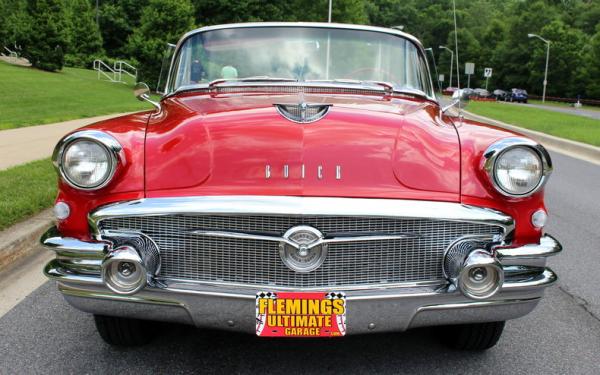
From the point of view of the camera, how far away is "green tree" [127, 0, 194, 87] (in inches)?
1148

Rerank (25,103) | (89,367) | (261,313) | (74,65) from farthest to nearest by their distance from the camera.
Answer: (74,65)
(25,103)
(89,367)
(261,313)

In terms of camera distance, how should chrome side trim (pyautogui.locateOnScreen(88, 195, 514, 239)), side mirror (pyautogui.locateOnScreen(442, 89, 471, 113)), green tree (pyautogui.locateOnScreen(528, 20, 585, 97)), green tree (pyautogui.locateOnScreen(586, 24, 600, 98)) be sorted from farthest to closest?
green tree (pyautogui.locateOnScreen(528, 20, 585, 97))
green tree (pyautogui.locateOnScreen(586, 24, 600, 98))
side mirror (pyautogui.locateOnScreen(442, 89, 471, 113))
chrome side trim (pyautogui.locateOnScreen(88, 195, 514, 239))

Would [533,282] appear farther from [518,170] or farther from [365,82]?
[365,82]

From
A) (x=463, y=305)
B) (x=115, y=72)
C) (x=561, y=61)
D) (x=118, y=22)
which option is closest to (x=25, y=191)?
(x=463, y=305)

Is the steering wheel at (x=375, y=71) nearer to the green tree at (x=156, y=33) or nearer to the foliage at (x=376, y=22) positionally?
the green tree at (x=156, y=33)

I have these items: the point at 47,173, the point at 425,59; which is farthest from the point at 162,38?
the point at 425,59

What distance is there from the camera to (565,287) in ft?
13.3

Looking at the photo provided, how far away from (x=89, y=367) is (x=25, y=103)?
16431mm

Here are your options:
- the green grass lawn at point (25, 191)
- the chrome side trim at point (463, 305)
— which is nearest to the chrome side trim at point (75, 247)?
the chrome side trim at point (463, 305)

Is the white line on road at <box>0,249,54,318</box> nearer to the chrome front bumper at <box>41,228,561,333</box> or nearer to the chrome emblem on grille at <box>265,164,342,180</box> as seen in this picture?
the chrome front bumper at <box>41,228,561,333</box>

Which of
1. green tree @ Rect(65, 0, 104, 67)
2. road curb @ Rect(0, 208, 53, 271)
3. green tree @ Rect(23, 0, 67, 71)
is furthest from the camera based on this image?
green tree @ Rect(65, 0, 104, 67)

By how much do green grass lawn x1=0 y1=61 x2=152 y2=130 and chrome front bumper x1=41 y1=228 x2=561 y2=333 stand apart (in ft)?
34.1

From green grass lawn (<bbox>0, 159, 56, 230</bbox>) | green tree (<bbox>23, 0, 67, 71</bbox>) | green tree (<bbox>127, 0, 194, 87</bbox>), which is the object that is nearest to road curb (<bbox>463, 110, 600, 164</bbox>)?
green grass lawn (<bbox>0, 159, 56, 230</bbox>)

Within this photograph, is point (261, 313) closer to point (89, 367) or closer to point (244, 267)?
point (244, 267)
